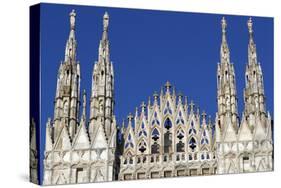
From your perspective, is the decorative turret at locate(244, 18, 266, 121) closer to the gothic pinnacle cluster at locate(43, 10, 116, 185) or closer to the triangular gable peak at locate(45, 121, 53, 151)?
the gothic pinnacle cluster at locate(43, 10, 116, 185)

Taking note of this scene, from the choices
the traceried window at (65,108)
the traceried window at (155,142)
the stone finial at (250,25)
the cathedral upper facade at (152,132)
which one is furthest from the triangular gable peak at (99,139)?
the stone finial at (250,25)

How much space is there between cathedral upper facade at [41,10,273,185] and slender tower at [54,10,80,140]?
15 millimetres

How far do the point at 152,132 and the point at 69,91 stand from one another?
5.39ft

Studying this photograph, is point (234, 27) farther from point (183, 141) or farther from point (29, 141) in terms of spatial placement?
point (29, 141)

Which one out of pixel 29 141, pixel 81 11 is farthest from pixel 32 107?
pixel 81 11

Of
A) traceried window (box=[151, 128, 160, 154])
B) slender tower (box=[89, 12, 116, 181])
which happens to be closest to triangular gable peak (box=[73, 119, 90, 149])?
slender tower (box=[89, 12, 116, 181])

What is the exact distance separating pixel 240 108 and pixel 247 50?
40.5 inches

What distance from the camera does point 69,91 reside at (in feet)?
39.1

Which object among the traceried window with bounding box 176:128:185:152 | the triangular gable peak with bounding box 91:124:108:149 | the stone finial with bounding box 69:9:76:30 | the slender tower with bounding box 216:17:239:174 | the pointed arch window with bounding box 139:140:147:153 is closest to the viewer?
the stone finial with bounding box 69:9:76:30

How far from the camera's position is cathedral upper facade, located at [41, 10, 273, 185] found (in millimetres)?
11758

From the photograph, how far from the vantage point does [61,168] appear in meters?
11.7

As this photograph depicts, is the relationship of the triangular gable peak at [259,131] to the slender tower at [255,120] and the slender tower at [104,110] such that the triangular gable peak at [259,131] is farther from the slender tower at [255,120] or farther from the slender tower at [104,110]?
the slender tower at [104,110]

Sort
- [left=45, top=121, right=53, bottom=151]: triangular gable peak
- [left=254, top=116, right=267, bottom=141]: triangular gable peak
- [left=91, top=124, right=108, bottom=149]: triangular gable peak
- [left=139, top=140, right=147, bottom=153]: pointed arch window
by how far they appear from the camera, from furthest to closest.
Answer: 1. [left=254, top=116, right=267, bottom=141]: triangular gable peak
2. [left=139, top=140, right=147, bottom=153]: pointed arch window
3. [left=91, top=124, right=108, bottom=149]: triangular gable peak
4. [left=45, top=121, right=53, bottom=151]: triangular gable peak

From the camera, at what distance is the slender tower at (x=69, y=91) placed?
11695mm
